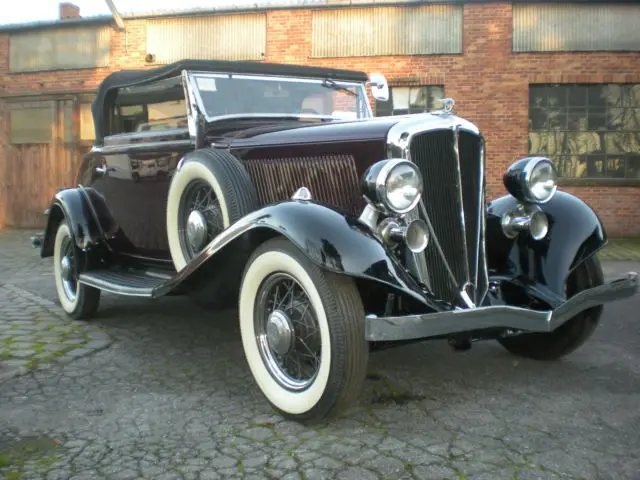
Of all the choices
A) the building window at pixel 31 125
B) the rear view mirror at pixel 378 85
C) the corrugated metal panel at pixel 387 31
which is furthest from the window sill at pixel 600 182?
the building window at pixel 31 125

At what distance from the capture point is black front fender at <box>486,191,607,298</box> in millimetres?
3424

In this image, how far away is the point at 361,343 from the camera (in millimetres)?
2648

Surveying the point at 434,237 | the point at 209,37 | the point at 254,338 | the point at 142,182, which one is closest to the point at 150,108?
the point at 142,182

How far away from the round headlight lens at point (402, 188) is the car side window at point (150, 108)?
196 centimetres

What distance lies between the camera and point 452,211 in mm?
3232

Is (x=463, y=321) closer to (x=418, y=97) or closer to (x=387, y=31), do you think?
(x=418, y=97)

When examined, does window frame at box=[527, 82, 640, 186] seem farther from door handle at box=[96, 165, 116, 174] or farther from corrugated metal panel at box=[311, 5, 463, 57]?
door handle at box=[96, 165, 116, 174]

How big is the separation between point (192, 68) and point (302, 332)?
7.23ft

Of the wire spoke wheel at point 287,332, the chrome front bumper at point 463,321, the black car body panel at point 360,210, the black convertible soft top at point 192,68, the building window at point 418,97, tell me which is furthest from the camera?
the building window at point 418,97

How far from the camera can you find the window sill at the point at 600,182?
39.0 feet

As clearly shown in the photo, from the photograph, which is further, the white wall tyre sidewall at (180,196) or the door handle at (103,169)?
the door handle at (103,169)

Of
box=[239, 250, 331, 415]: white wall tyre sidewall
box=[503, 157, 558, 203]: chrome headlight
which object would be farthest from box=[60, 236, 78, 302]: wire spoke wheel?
box=[503, 157, 558, 203]: chrome headlight

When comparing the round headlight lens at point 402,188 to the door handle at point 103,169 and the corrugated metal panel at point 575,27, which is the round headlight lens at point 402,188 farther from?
the corrugated metal panel at point 575,27

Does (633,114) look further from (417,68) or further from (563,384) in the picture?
(563,384)
